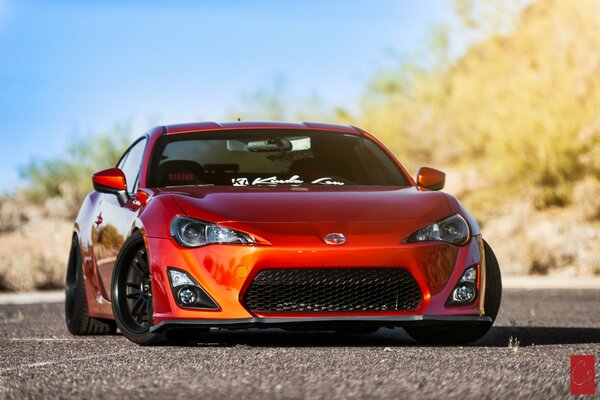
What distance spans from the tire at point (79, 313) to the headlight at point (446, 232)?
3.01 meters

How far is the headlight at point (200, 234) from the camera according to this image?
27.0ft

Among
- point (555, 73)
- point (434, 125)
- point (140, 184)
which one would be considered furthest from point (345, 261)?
point (434, 125)

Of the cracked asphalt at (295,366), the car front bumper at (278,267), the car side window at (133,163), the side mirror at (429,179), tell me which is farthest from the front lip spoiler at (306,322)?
the car side window at (133,163)

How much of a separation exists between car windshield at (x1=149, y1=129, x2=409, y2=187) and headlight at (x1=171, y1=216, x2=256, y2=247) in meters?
1.17

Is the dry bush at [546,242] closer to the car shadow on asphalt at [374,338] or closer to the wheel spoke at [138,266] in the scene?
the car shadow on asphalt at [374,338]

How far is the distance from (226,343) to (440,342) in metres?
1.44

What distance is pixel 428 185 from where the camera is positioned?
31.1 feet

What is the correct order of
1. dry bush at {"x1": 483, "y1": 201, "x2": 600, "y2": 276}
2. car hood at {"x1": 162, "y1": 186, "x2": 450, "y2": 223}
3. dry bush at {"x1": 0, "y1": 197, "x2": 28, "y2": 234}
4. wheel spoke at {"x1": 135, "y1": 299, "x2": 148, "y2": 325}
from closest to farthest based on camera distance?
car hood at {"x1": 162, "y1": 186, "x2": 450, "y2": 223} → wheel spoke at {"x1": 135, "y1": 299, "x2": 148, "y2": 325} → dry bush at {"x1": 483, "y1": 201, "x2": 600, "y2": 276} → dry bush at {"x1": 0, "y1": 197, "x2": 28, "y2": 234}

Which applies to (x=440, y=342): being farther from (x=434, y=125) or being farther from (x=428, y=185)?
(x=434, y=125)

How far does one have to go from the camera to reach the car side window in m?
9.97

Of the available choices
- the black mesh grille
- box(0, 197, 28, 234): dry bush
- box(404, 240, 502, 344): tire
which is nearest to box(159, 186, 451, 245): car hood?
the black mesh grille

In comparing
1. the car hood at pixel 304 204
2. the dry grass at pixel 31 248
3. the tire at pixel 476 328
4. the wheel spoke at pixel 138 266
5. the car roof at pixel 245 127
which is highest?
the car roof at pixel 245 127

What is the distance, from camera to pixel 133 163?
34.4 feet

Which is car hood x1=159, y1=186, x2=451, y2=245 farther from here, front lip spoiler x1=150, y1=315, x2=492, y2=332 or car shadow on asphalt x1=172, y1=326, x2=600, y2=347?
car shadow on asphalt x1=172, y1=326, x2=600, y2=347
